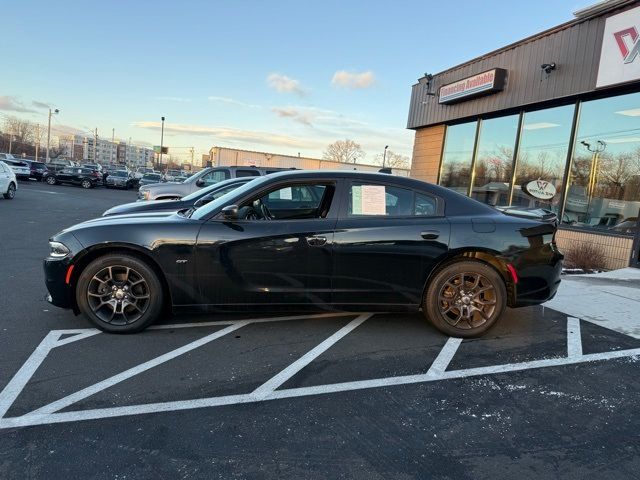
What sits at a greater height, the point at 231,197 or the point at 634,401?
the point at 231,197

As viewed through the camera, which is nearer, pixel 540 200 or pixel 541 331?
pixel 541 331

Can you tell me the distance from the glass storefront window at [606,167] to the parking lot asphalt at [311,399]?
5.54 m

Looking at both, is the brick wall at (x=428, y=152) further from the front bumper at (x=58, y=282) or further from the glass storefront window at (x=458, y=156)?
the front bumper at (x=58, y=282)

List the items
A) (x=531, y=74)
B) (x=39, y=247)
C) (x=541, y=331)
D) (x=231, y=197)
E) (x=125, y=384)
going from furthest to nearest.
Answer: (x=531, y=74)
(x=39, y=247)
(x=541, y=331)
(x=231, y=197)
(x=125, y=384)

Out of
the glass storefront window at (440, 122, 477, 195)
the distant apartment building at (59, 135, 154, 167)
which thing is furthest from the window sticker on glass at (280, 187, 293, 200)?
the distant apartment building at (59, 135, 154, 167)

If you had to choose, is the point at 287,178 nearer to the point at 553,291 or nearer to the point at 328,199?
the point at 328,199

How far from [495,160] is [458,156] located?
1.62 metres

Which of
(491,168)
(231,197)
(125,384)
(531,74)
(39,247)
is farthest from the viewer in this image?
(491,168)

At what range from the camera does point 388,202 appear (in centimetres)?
447

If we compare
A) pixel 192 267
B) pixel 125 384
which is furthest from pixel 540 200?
pixel 125 384

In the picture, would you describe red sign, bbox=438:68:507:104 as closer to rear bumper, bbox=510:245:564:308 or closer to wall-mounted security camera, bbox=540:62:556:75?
wall-mounted security camera, bbox=540:62:556:75

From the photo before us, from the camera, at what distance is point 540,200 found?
1087cm

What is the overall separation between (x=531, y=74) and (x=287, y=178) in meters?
8.67

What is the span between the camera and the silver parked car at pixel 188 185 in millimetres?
11312
